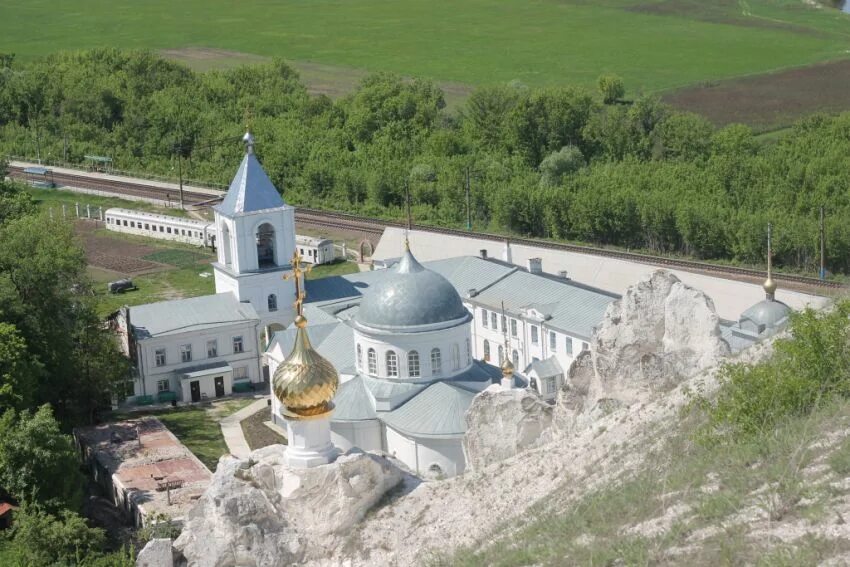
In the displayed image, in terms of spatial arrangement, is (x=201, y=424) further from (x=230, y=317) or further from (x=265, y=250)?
(x=265, y=250)

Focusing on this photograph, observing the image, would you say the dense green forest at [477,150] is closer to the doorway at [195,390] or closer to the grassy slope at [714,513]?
the doorway at [195,390]

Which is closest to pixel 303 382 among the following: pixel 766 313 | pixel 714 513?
pixel 714 513

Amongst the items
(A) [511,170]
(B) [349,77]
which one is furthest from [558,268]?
(B) [349,77]

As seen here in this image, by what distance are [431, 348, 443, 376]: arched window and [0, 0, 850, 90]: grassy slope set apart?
74.8 m

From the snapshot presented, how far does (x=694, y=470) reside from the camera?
701 inches

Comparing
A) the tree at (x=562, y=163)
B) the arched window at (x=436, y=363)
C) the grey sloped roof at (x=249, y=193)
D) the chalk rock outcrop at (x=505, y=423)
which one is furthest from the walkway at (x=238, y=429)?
the tree at (x=562, y=163)

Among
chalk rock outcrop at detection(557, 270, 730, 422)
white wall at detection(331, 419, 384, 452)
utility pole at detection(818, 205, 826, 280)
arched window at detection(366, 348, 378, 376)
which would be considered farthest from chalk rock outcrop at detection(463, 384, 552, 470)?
utility pole at detection(818, 205, 826, 280)

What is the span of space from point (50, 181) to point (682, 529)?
72188 millimetres

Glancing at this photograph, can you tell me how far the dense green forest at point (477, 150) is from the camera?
6456 cm

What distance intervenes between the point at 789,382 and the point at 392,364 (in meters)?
17.6

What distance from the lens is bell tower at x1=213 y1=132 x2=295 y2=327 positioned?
153 feet

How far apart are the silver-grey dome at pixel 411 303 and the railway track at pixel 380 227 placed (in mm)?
13034

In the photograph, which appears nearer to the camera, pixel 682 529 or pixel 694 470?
pixel 682 529

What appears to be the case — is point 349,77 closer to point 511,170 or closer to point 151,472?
point 511,170
